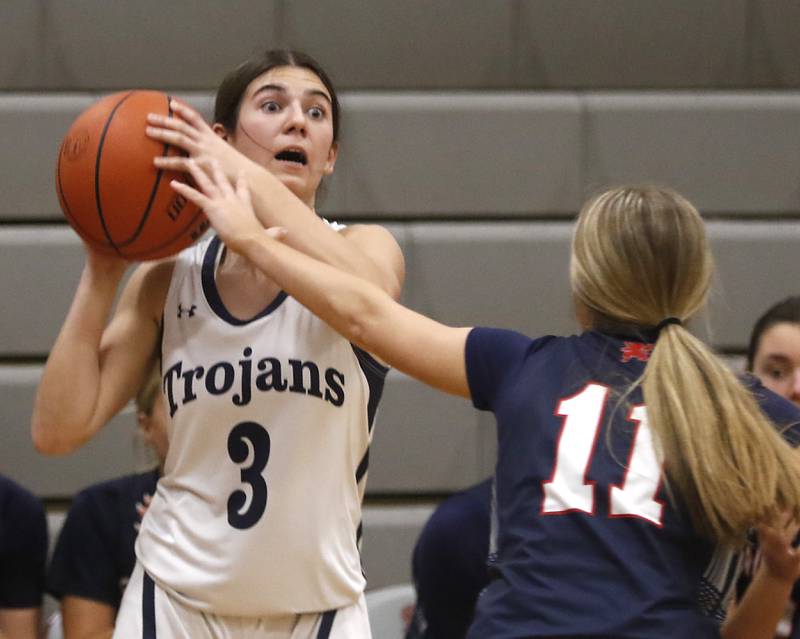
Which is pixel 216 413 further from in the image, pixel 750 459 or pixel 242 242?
pixel 750 459

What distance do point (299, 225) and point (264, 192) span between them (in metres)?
0.09

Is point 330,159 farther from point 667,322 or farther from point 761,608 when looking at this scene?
point 761,608

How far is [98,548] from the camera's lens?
10.9 ft

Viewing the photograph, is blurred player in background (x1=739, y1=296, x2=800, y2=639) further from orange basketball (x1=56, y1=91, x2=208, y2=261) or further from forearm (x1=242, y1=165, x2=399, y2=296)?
orange basketball (x1=56, y1=91, x2=208, y2=261)

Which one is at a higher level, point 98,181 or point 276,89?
point 276,89

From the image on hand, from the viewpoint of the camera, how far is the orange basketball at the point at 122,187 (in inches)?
89.4

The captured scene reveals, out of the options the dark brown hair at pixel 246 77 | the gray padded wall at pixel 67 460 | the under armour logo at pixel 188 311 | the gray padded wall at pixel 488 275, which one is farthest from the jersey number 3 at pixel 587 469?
the gray padded wall at pixel 67 460

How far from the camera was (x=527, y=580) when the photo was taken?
193cm

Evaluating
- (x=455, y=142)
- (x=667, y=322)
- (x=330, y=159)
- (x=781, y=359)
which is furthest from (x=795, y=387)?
(x=455, y=142)

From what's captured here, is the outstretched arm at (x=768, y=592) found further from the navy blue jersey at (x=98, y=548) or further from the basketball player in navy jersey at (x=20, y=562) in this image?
the basketball player in navy jersey at (x=20, y=562)

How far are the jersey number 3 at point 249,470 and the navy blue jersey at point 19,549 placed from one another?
128 cm

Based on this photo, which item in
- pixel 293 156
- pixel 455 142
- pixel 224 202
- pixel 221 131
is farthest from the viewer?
pixel 455 142

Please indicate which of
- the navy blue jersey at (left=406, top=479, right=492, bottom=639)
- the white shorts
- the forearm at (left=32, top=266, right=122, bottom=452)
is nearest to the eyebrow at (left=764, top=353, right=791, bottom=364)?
the navy blue jersey at (left=406, top=479, right=492, bottom=639)

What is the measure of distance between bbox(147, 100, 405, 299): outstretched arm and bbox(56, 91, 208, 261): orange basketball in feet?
0.08
